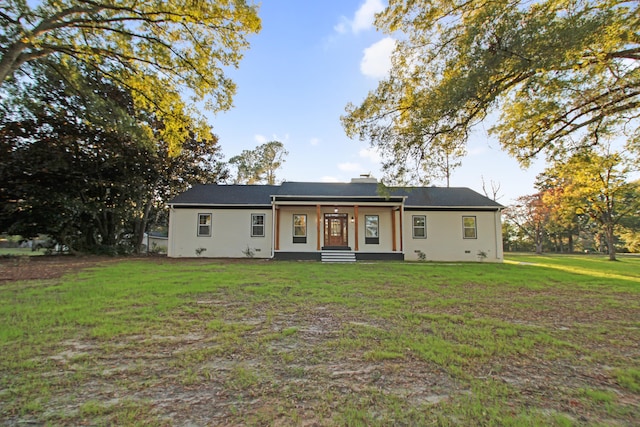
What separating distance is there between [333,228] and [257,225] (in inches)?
161

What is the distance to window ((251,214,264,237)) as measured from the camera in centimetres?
1599

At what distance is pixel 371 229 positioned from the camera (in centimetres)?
1630

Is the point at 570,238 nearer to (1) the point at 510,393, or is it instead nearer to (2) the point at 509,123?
(2) the point at 509,123

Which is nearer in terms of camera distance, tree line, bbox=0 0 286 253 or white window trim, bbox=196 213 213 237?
tree line, bbox=0 0 286 253

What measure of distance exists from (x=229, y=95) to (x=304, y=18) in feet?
11.5

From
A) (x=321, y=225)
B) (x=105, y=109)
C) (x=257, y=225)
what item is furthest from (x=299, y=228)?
(x=105, y=109)

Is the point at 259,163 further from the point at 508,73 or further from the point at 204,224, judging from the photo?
the point at 508,73

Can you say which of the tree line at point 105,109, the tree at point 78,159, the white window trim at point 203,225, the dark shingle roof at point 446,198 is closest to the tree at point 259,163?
the tree line at point 105,109

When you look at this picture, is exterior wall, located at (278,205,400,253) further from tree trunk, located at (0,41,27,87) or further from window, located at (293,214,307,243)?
tree trunk, located at (0,41,27,87)

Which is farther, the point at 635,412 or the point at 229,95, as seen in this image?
the point at 229,95

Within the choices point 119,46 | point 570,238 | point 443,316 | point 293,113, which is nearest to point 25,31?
point 119,46

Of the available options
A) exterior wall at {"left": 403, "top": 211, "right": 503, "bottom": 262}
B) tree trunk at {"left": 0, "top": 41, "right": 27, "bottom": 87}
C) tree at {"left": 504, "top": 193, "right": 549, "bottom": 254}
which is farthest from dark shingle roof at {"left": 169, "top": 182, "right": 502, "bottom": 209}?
tree at {"left": 504, "top": 193, "right": 549, "bottom": 254}

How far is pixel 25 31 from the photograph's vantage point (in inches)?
303

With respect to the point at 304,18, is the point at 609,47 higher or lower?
lower
